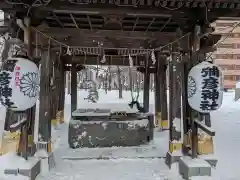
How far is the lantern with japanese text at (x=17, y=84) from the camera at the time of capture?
502 centimetres

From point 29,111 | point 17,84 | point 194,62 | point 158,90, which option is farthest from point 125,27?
point 158,90

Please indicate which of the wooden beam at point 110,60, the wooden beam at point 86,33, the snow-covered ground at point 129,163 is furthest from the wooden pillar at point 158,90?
the wooden beam at point 86,33

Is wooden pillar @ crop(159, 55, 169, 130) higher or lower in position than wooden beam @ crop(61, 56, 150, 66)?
lower

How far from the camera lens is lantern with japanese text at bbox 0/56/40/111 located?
16.5 feet

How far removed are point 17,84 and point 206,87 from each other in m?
3.47

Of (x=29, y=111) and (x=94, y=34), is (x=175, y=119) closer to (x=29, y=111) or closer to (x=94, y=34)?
(x=94, y=34)

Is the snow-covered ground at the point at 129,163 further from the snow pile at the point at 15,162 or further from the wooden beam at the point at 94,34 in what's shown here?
the wooden beam at the point at 94,34

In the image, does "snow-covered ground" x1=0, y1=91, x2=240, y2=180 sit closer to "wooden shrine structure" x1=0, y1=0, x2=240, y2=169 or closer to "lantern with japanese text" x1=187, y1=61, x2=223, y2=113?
"wooden shrine structure" x1=0, y1=0, x2=240, y2=169

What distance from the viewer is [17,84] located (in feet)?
16.5

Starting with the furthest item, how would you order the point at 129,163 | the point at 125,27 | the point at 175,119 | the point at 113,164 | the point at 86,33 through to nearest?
1. the point at 125,27
2. the point at 129,163
3. the point at 113,164
4. the point at 175,119
5. the point at 86,33

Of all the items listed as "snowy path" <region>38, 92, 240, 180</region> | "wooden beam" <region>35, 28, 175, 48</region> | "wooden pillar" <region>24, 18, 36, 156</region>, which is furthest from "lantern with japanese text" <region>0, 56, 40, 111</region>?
"snowy path" <region>38, 92, 240, 180</region>

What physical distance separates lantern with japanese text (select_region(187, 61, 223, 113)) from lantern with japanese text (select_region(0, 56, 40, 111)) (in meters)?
3.10

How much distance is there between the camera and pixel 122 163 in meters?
6.93

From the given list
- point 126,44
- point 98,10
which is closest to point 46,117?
point 98,10
